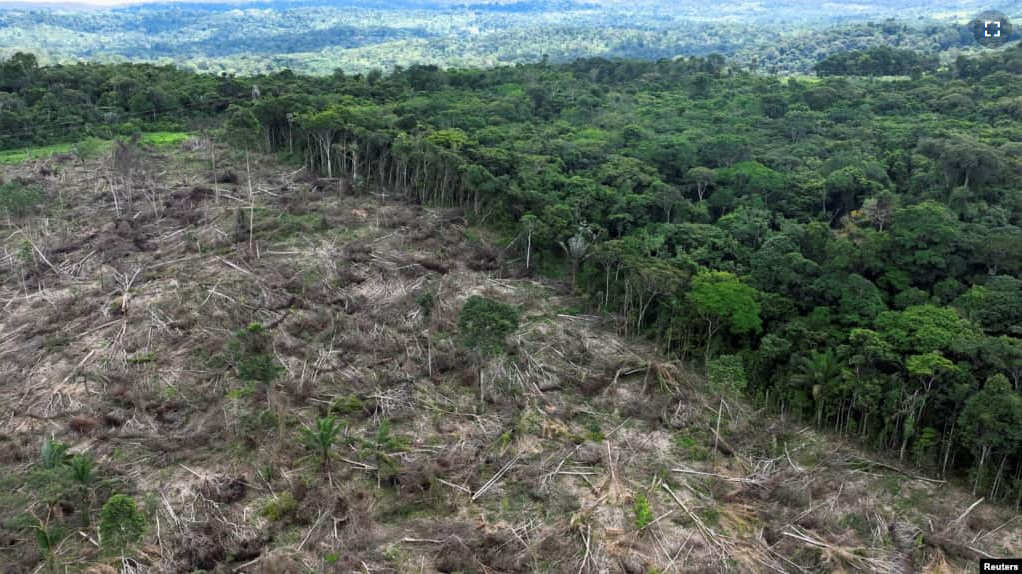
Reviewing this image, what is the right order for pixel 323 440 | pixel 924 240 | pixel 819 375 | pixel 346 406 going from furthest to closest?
pixel 924 240
pixel 346 406
pixel 819 375
pixel 323 440

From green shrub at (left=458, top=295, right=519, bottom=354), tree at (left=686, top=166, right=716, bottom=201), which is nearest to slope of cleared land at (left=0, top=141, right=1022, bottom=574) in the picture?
green shrub at (left=458, top=295, right=519, bottom=354)

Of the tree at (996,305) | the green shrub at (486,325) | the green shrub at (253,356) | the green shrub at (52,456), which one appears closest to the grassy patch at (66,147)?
the green shrub at (253,356)

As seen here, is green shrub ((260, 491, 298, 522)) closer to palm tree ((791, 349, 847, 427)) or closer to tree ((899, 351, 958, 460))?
palm tree ((791, 349, 847, 427))

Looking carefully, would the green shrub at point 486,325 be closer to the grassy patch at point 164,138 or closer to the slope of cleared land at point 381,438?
the slope of cleared land at point 381,438

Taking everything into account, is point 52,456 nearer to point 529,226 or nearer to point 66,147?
point 529,226

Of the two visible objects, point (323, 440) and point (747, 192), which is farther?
point (747, 192)

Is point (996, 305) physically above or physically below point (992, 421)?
above

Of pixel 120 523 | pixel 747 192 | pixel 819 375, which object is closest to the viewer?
pixel 120 523

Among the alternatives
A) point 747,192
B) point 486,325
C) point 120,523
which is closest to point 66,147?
point 486,325
